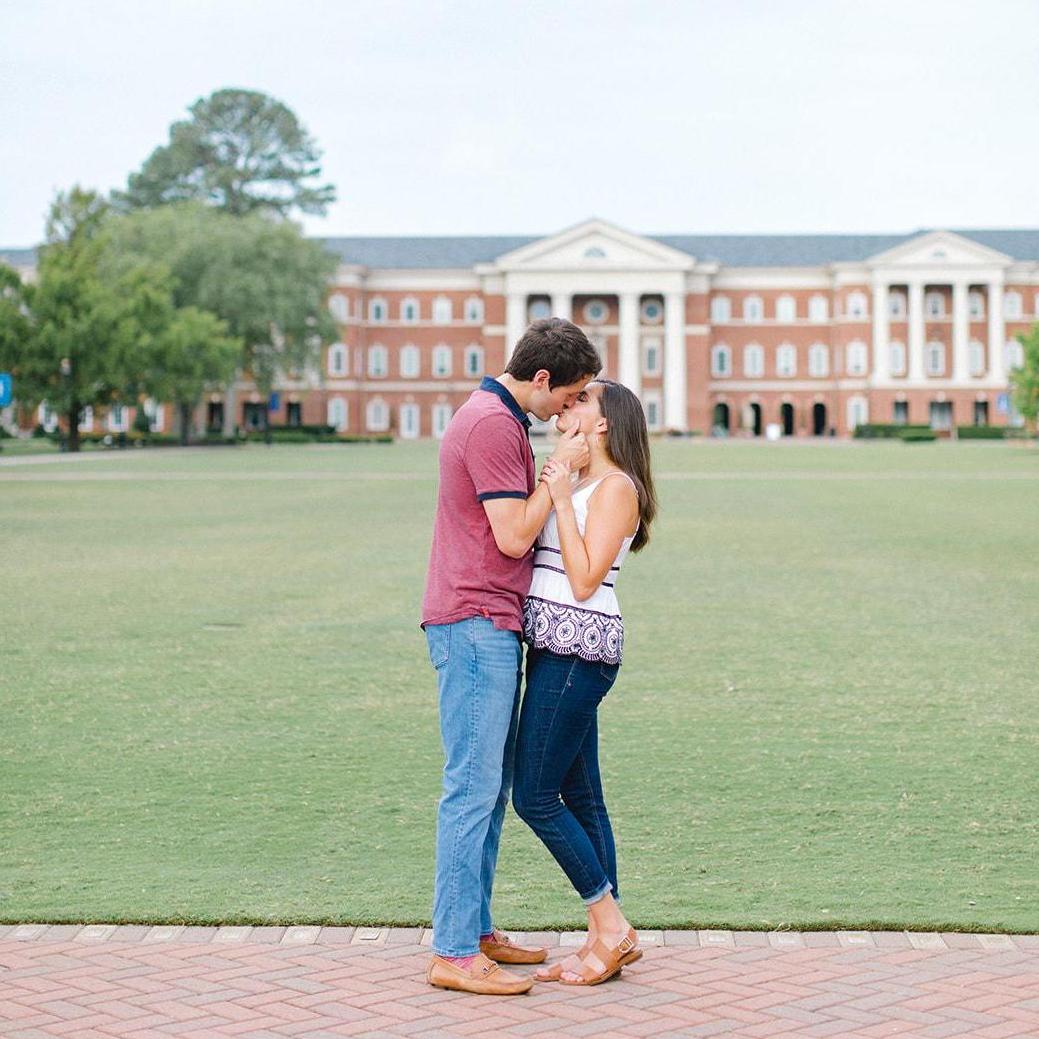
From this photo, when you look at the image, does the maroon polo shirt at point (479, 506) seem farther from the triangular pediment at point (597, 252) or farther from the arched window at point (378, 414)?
the arched window at point (378, 414)

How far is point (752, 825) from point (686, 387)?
104 metres

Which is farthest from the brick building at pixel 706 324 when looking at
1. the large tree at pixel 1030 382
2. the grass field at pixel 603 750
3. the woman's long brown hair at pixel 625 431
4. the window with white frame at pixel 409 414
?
the woman's long brown hair at pixel 625 431

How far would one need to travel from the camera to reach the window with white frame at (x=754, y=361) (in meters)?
112

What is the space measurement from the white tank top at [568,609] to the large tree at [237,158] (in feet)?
327

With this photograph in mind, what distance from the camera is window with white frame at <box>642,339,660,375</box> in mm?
112062

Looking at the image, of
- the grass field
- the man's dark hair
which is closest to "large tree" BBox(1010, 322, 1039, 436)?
the grass field

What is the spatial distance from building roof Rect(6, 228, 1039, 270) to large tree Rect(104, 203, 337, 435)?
27131mm

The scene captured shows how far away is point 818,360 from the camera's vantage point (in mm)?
112250

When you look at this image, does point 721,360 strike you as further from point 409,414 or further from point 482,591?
point 482,591

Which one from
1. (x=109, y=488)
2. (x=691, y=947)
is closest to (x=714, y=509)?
(x=109, y=488)

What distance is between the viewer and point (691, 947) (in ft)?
18.1

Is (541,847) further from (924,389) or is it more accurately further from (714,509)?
(924,389)

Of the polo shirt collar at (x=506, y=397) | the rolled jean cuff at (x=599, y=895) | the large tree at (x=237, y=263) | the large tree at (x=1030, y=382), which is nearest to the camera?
the polo shirt collar at (x=506, y=397)

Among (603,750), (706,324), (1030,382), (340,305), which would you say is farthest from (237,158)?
(603,750)
